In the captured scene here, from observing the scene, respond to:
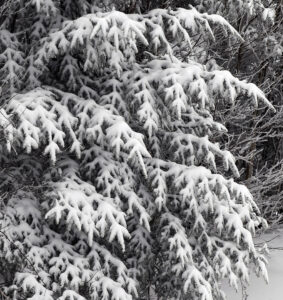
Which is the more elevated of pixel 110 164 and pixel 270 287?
pixel 110 164

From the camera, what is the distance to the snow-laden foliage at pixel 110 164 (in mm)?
5199

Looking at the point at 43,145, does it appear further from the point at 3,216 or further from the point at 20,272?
the point at 20,272

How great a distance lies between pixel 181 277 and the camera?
5.88 metres

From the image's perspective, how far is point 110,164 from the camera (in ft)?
18.7

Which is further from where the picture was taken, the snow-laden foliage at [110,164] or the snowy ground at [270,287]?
the snowy ground at [270,287]

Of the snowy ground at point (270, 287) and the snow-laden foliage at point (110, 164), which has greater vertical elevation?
the snow-laden foliage at point (110, 164)

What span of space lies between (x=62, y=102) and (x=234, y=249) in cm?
262

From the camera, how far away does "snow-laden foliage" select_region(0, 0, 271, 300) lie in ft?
17.1

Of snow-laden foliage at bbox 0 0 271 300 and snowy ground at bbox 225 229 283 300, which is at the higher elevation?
snow-laden foliage at bbox 0 0 271 300

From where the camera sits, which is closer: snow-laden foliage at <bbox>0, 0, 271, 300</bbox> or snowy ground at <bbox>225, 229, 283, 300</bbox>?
snow-laden foliage at <bbox>0, 0, 271, 300</bbox>

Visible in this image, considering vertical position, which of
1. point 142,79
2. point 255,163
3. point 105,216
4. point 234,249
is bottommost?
point 255,163

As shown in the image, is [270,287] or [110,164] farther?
[270,287]

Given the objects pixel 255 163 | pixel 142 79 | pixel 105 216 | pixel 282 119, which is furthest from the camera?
pixel 255 163

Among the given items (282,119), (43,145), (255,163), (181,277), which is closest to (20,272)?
(43,145)
